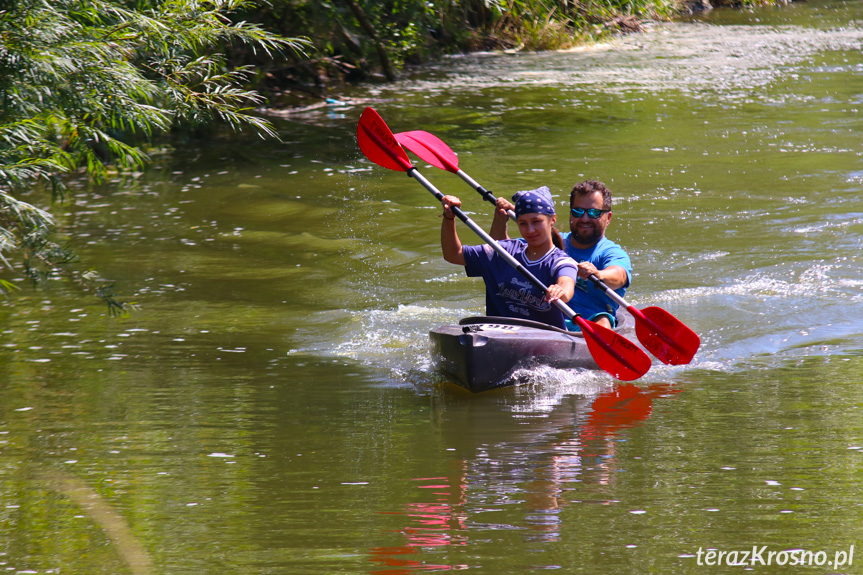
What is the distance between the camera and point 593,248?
20.4 feet

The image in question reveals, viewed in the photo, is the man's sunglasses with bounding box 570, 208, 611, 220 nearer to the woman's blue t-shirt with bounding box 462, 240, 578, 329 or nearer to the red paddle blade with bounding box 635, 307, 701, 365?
the woman's blue t-shirt with bounding box 462, 240, 578, 329

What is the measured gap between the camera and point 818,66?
720 inches

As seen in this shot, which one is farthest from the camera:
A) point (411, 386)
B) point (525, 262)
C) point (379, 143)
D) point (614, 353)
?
point (379, 143)

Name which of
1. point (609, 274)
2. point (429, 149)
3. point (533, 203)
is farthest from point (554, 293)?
point (429, 149)

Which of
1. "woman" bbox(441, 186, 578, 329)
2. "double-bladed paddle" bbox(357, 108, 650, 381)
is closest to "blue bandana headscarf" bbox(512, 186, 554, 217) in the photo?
"woman" bbox(441, 186, 578, 329)

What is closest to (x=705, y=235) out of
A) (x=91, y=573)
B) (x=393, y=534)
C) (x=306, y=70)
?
(x=393, y=534)

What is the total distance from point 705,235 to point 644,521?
5.97 metres

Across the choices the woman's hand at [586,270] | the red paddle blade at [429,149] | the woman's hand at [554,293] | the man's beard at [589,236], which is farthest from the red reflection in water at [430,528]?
the red paddle blade at [429,149]

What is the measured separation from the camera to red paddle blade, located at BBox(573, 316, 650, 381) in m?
5.63

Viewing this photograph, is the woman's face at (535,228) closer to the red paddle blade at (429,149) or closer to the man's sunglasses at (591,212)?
the man's sunglasses at (591,212)

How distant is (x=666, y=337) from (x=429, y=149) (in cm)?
225

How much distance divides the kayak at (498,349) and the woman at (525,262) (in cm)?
23

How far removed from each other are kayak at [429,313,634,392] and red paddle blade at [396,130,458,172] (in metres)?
1.67

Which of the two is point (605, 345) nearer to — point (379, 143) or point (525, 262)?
point (525, 262)
